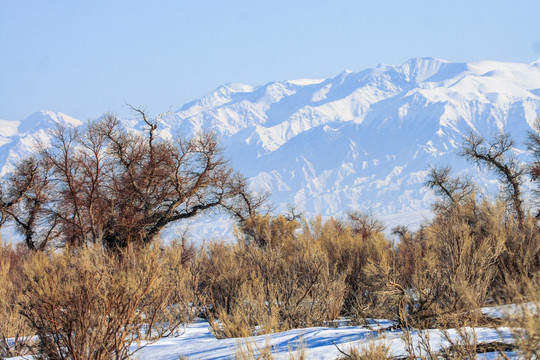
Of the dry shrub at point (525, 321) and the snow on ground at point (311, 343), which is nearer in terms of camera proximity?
the dry shrub at point (525, 321)

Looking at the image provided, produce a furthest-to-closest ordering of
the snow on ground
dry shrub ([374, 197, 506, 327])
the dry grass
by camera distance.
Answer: dry shrub ([374, 197, 506, 327]) < the snow on ground < the dry grass

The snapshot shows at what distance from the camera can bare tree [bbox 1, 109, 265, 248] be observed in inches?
871

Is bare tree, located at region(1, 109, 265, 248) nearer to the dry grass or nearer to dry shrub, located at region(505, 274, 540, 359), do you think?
the dry grass

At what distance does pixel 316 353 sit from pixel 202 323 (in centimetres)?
711

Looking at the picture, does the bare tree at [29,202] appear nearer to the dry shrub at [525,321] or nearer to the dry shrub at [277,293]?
the dry shrub at [277,293]

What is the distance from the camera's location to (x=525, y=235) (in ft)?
43.1

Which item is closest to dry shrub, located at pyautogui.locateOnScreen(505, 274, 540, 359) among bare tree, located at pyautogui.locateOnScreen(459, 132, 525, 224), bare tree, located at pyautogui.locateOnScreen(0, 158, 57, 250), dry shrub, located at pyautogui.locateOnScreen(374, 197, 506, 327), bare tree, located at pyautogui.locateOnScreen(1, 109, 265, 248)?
dry shrub, located at pyautogui.locateOnScreen(374, 197, 506, 327)

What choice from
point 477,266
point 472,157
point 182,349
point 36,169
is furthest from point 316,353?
point 472,157

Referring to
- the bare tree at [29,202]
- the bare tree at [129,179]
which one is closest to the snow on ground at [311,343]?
the bare tree at [129,179]

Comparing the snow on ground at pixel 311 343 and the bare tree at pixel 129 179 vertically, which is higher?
the bare tree at pixel 129 179

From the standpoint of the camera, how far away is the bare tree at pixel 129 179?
871 inches

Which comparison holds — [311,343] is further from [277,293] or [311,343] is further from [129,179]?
[129,179]


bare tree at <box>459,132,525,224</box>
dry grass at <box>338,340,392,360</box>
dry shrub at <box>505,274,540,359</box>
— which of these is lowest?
dry grass at <box>338,340,392,360</box>

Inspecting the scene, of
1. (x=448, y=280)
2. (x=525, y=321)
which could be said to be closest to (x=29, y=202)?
(x=448, y=280)
